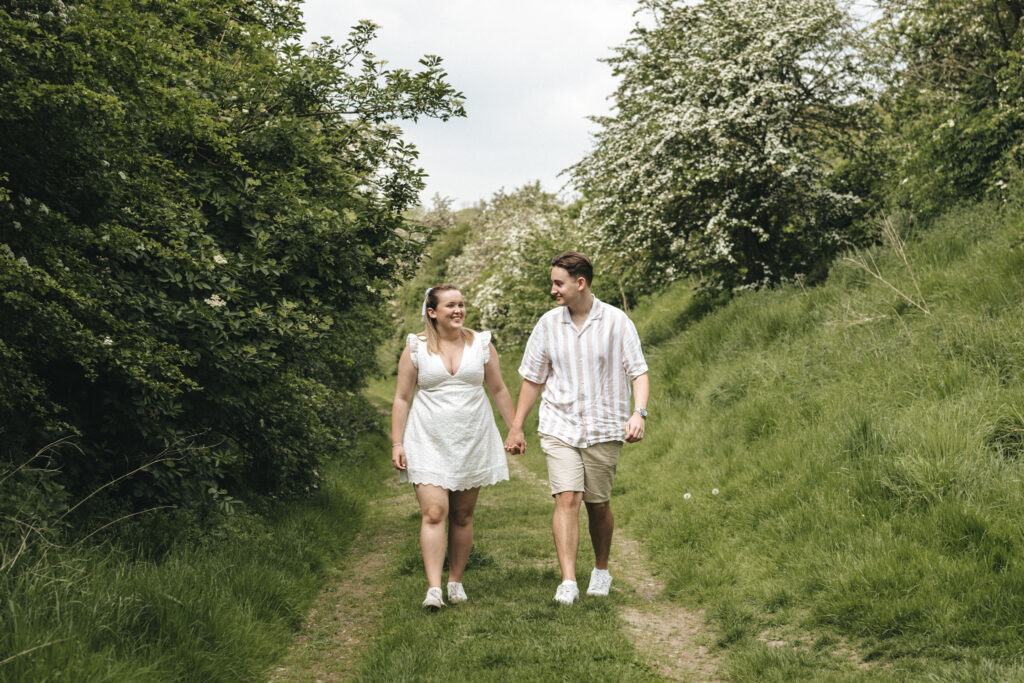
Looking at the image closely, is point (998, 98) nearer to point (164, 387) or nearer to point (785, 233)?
point (785, 233)

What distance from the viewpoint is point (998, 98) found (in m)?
10.1

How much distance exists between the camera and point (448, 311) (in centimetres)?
545

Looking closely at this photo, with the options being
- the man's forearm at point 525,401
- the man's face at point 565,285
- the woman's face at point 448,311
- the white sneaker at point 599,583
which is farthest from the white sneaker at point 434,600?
the man's face at point 565,285

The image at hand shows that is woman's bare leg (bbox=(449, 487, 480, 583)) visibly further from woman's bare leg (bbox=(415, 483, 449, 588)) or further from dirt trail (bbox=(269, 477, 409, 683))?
dirt trail (bbox=(269, 477, 409, 683))

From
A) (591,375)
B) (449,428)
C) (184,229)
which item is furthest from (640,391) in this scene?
(184,229)

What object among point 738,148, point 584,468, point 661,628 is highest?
point 738,148

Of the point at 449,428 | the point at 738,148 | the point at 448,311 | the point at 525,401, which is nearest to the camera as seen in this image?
the point at 449,428

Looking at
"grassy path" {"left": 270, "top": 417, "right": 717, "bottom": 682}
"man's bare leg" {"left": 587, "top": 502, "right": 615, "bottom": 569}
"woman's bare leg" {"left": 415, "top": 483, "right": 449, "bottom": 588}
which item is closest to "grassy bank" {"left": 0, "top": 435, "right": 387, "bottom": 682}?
"grassy path" {"left": 270, "top": 417, "right": 717, "bottom": 682}

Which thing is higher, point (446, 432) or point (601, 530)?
point (446, 432)

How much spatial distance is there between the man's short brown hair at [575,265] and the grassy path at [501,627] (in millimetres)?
2301

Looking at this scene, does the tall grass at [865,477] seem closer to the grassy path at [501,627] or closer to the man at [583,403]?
the grassy path at [501,627]

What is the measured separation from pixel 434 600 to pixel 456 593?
0.78 feet

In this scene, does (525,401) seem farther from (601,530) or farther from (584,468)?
(601,530)

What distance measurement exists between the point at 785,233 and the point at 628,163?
3.30 m
